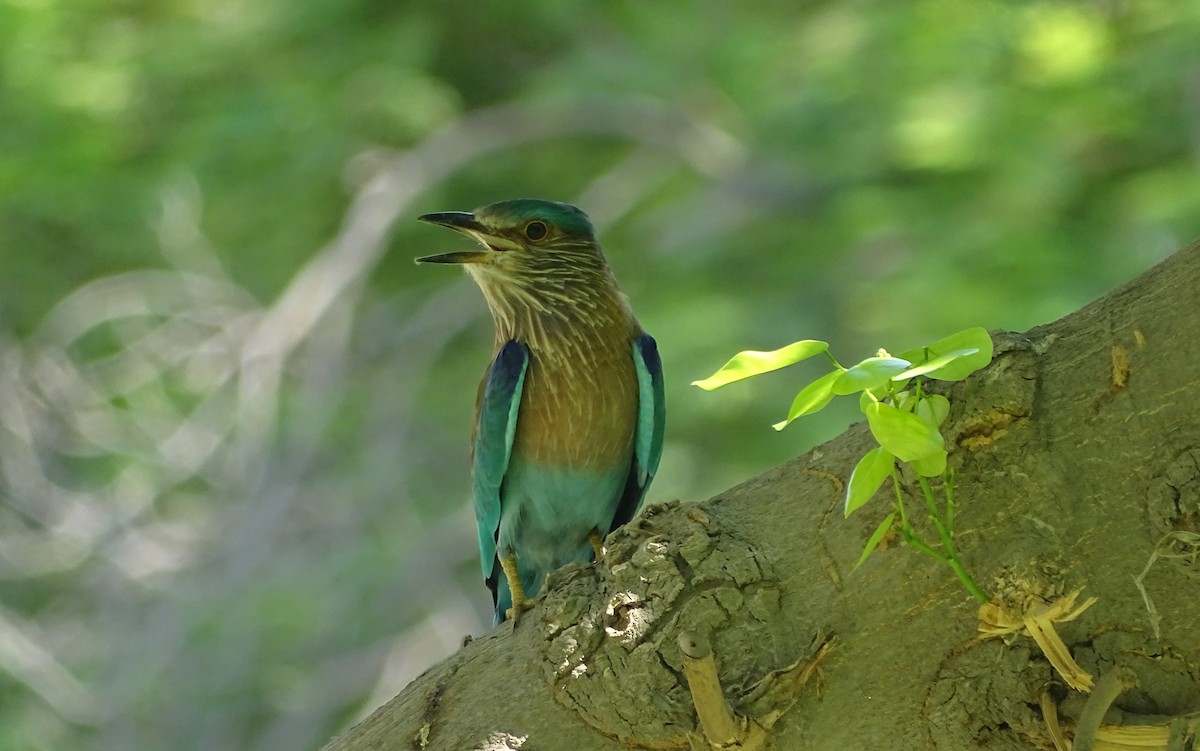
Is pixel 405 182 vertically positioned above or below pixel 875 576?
above

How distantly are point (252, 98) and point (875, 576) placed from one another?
618cm

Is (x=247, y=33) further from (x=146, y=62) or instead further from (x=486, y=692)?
(x=486, y=692)

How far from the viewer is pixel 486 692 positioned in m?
2.00

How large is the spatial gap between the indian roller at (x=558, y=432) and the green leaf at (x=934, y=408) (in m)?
1.68

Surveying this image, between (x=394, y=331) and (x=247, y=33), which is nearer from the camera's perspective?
(x=247, y=33)

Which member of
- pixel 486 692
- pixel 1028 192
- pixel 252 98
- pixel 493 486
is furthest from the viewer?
pixel 252 98

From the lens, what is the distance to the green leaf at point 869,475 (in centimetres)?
159

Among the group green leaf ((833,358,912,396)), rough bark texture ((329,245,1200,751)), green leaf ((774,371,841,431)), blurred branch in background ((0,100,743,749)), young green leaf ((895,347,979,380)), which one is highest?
blurred branch in background ((0,100,743,749))

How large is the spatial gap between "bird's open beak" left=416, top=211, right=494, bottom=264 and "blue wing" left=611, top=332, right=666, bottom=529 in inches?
20.4

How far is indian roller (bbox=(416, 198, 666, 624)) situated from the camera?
338 cm

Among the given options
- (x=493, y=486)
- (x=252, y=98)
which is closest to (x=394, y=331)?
(x=252, y=98)

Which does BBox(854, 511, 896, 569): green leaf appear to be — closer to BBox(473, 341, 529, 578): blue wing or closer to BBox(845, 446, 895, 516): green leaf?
BBox(845, 446, 895, 516): green leaf

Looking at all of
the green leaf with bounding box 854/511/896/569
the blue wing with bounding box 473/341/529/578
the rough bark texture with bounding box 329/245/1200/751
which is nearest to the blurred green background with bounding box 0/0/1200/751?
the blue wing with bounding box 473/341/529/578

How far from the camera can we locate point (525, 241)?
3.74m
